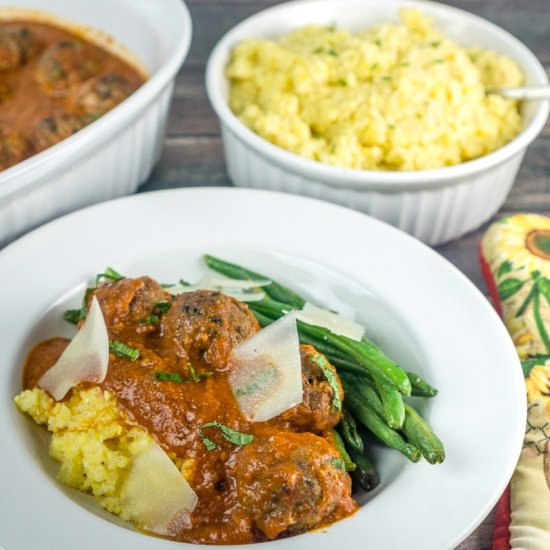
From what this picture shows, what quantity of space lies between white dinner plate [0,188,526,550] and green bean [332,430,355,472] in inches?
5.1

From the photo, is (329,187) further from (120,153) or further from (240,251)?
(120,153)

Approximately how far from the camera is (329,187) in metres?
4.35

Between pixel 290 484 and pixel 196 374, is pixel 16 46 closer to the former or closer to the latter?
pixel 196 374

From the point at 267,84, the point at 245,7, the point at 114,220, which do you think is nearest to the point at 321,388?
the point at 114,220

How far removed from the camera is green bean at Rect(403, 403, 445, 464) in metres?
2.98

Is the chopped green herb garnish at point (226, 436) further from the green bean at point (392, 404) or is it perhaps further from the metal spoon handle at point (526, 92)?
the metal spoon handle at point (526, 92)

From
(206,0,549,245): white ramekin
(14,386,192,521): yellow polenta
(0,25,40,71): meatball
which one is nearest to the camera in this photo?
(14,386,192,521): yellow polenta

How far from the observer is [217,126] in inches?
219

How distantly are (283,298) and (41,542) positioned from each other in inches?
59.8

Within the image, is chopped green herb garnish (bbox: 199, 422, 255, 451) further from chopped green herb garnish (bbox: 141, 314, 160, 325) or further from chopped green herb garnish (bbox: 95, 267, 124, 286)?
chopped green herb garnish (bbox: 95, 267, 124, 286)

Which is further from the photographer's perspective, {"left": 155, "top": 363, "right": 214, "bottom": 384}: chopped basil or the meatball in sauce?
{"left": 155, "top": 363, "right": 214, "bottom": 384}: chopped basil

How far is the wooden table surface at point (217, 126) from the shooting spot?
5.06m

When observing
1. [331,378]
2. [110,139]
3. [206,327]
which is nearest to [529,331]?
[331,378]

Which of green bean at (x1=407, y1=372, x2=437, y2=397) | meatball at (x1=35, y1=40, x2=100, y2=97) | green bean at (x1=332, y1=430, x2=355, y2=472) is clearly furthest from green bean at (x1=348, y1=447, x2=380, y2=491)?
meatball at (x1=35, y1=40, x2=100, y2=97)
